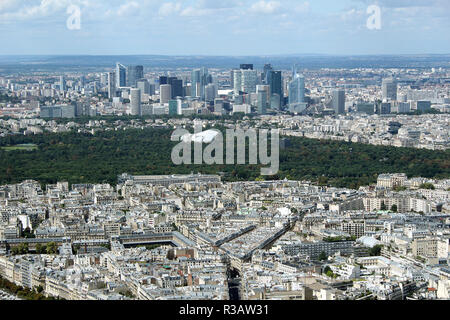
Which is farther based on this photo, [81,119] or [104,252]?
[81,119]

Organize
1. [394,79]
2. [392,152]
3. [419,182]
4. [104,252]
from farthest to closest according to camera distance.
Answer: [394,79]
[392,152]
[419,182]
[104,252]

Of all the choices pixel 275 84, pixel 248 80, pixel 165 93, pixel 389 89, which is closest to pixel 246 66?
pixel 248 80

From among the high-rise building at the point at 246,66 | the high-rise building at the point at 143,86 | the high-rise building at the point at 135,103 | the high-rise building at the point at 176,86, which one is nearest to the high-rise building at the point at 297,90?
the high-rise building at the point at 246,66

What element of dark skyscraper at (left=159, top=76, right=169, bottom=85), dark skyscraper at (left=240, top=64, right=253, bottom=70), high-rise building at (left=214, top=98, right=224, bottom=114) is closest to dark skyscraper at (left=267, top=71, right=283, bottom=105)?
dark skyscraper at (left=240, top=64, right=253, bottom=70)

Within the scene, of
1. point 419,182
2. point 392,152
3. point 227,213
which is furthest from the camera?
point 392,152

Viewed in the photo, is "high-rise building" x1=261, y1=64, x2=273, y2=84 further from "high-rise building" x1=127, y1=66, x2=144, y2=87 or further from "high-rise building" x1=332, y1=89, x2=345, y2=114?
"high-rise building" x1=127, y1=66, x2=144, y2=87
